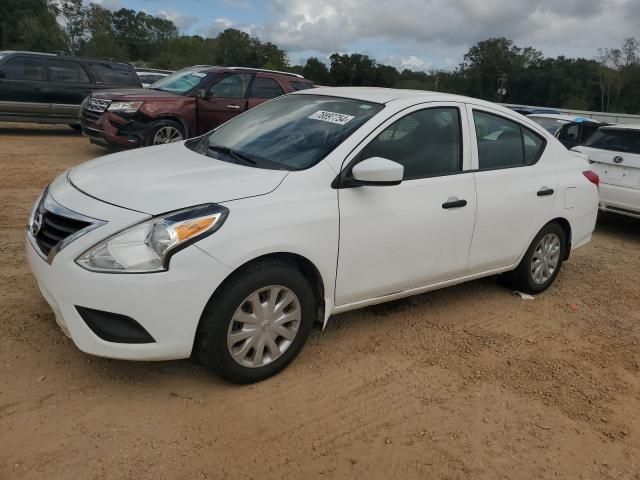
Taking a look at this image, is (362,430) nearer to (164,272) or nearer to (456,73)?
(164,272)

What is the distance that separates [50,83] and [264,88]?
16.3ft

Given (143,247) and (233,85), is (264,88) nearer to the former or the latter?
(233,85)

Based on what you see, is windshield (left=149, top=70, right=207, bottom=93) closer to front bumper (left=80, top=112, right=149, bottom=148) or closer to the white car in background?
front bumper (left=80, top=112, right=149, bottom=148)

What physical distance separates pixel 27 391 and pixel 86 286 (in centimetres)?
75

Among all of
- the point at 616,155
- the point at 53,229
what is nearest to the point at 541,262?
the point at 616,155

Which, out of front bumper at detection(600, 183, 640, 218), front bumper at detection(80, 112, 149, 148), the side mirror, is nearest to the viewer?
the side mirror

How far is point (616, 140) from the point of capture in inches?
303

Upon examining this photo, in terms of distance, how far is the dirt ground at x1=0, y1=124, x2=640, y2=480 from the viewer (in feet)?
8.88

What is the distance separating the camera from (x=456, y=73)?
67625mm

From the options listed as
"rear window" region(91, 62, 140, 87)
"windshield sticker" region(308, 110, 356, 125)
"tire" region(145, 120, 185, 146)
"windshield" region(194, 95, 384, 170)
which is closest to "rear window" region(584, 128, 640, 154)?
"windshield" region(194, 95, 384, 170)

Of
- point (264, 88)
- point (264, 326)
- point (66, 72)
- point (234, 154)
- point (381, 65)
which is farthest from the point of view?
point (381, 65)

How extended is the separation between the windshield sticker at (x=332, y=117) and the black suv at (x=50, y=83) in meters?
9.67

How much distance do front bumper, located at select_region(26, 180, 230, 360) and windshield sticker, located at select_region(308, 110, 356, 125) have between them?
1412 mm

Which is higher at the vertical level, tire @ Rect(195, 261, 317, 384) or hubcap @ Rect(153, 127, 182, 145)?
hubcap @ Rect(153, 127, 182, 145)
